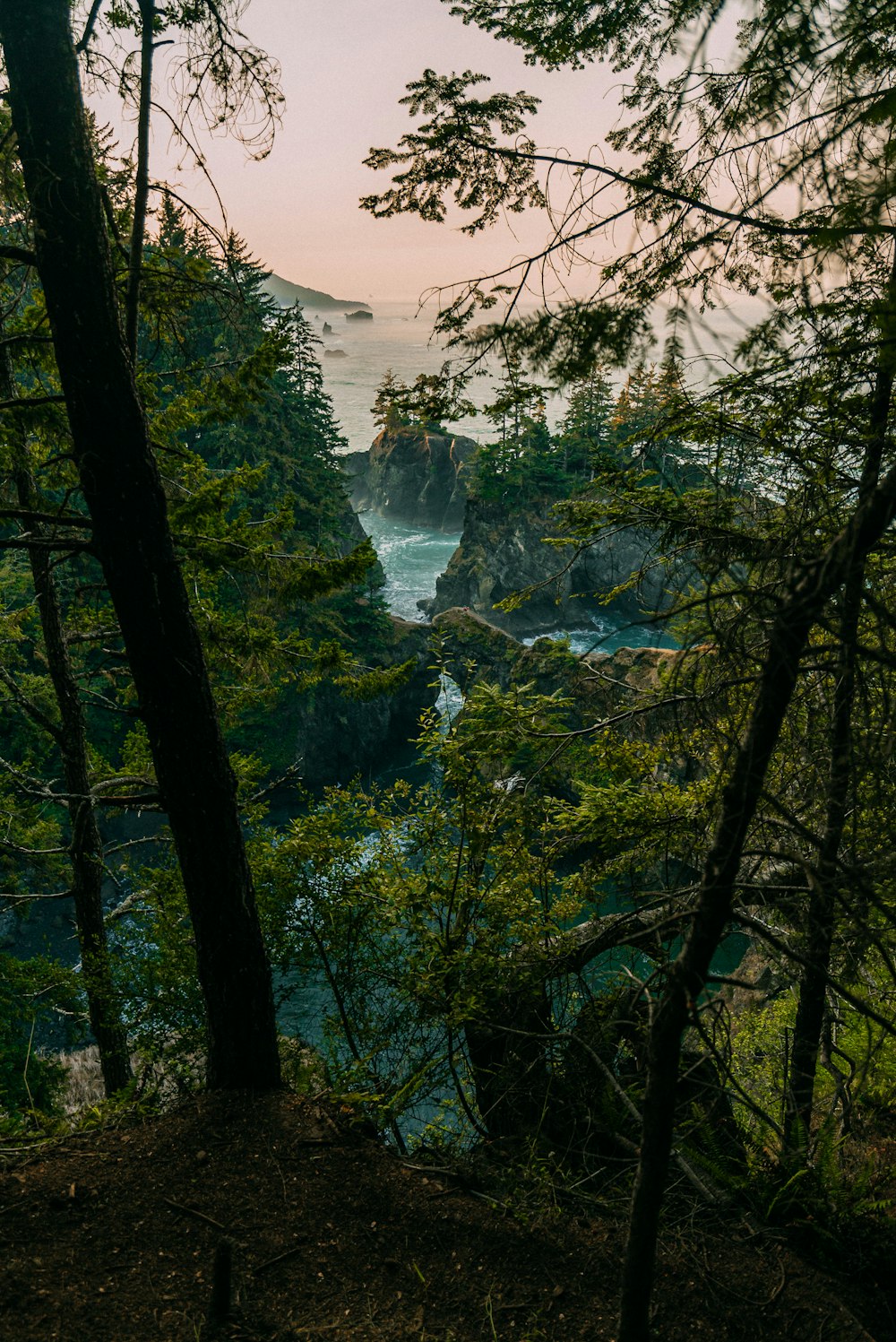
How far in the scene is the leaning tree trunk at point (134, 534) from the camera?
12.4 ft

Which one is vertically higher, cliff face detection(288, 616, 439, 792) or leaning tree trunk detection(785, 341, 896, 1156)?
leaning tree trunk detection(785, 341, 896, 1156)

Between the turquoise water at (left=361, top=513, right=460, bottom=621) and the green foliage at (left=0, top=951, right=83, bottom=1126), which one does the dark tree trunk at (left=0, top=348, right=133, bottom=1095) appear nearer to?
the green foliage at (left=0, top=951, right=83, bottom=1126)

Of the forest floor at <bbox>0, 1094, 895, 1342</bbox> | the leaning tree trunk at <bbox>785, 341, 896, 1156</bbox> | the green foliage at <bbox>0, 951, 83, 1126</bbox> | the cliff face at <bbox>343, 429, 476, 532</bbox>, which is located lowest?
the green foliage at <bbox>0, 951, 83, 1126</bbox>

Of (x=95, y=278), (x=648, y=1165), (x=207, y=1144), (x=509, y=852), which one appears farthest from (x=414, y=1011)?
(x=95, y=278)

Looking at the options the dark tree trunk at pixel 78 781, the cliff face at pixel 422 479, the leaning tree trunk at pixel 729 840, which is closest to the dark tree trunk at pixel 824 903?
the leaning tree trunk at pixel 729 840

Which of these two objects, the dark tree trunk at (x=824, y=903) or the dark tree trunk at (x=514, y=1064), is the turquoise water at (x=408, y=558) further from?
the dark tree trunk at (x=824, y=903)

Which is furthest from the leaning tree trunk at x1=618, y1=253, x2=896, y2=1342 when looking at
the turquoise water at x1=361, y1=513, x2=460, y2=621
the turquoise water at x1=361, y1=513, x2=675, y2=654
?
the turquoise water at x1=361, y1=513, x2=460, y2=621

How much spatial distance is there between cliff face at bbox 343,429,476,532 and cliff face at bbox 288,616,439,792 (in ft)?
106

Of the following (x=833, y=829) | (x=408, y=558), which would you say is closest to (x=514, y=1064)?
(x=833, y=829)

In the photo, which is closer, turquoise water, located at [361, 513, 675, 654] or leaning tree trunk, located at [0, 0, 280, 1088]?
leaning tree trunk, located at [0, 0, 280, 1088]

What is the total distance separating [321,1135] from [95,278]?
16.7 feet

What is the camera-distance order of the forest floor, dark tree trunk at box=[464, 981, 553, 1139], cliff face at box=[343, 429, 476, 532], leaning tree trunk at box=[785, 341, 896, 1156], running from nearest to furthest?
leaning tree trunk at box=[785, 341, 896, 1156], the forest floor, dark tree trunk at box=[464, 981, 553, 1139], cliff face at box=[343, 429, 476, 532]

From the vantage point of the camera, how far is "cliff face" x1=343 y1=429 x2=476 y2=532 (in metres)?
59.6

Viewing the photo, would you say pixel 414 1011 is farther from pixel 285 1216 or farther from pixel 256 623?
pixel 256 623
